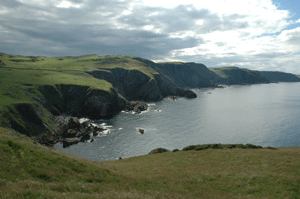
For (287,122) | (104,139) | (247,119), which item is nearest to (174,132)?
(104,139)

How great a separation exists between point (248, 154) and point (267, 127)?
217ft

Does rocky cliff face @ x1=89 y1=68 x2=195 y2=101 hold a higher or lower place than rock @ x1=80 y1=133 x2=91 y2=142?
higher

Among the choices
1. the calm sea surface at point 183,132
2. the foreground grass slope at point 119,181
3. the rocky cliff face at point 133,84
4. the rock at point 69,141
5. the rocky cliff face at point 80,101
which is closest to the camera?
the foreground grass slope at point 119,181

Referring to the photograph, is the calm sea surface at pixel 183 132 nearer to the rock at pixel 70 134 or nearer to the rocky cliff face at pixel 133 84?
the rock at pixel 70 134

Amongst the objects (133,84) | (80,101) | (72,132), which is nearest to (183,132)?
(72,132)

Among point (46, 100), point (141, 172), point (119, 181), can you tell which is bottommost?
point (141, 172)

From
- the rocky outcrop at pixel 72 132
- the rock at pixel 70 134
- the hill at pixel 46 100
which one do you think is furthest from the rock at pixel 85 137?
the hill at pixel 46 100

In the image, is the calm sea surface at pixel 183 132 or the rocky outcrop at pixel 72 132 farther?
the rocky outcrop at pixel 72 132

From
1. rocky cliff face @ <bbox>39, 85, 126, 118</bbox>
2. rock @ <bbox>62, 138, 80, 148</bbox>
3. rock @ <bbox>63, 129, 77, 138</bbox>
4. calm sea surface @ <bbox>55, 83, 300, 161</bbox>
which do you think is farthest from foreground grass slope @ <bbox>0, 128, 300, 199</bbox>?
rocky cliff face @ <bbox>39, 85, 126, 118</bbox>

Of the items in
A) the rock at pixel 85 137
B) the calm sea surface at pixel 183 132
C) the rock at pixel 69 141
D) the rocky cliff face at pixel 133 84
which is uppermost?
the rocky cliff face at pixel 133 84

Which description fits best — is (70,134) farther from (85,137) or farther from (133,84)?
(133,84)

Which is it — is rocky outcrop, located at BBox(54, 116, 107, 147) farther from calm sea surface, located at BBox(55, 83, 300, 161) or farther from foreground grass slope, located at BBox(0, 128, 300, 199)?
foreground grass slope, located at BBox(0, 128, 300, 199)

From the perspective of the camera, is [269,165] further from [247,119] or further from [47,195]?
[247,119]

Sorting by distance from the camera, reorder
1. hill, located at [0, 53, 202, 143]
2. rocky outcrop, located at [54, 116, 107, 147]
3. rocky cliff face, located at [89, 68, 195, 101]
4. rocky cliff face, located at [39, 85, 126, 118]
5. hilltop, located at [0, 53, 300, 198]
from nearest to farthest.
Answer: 1. hilltop, located at [0, 53, 300, 198]
2. hill, located at [0, 53, 202, 143]
3. rocky outcrop, located at [54, 116, 107, 147]
4. rocky cliff face, located at [39, 85, 126, 118]
5. rocky cliff face, located at [89, 68, 195, 101]
